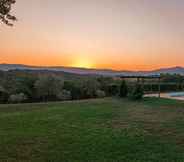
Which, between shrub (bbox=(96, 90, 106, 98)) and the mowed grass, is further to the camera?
shrub (bbox=(96, 90, 106, 98))

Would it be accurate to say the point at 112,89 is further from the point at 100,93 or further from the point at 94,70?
the point at 94,70

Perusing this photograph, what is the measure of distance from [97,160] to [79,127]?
1.94m

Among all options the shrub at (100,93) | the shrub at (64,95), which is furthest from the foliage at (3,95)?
the shrub at (100,93)

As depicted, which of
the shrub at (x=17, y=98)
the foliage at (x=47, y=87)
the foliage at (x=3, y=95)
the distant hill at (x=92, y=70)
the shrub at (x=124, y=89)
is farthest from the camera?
the distant hill at (x=92, y=70)

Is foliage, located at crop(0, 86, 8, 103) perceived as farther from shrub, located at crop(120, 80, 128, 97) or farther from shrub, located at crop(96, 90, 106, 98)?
shrub, located at crop(120, 80, 128, 97)

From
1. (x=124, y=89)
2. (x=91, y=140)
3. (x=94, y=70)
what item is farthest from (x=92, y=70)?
(x=91, y=140)

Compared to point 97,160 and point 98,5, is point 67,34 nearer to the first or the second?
point 98,5

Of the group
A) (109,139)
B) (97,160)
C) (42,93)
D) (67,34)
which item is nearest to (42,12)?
(67,34)

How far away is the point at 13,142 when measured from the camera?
12.1 ft

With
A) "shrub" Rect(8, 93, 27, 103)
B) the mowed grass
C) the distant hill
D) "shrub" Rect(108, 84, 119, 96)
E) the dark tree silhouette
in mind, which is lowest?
"shrub" Rect(8, 93, 27, 103)

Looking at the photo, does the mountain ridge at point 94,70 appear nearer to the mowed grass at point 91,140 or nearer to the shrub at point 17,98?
the shrub at point 17,98

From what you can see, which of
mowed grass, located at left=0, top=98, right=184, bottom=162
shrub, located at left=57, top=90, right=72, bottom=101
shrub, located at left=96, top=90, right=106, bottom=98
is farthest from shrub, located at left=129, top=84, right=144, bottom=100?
shrub, located at left=57, top=90, right=72, bottom=101

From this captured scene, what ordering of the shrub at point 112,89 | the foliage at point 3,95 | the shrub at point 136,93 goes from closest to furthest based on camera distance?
the shrub at point 136,93, the shrub at point 112,89, the foliage at point 3,95

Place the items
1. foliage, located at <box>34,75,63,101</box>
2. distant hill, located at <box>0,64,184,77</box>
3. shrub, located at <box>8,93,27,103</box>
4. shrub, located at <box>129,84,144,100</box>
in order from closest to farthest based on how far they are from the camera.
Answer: shrub, located at <box>129,84,144,100</box> → shrub, located at <box>8,93,27,103</box> → foliage, located at <box>34,75,63,101</box> → distant hill, located at <box>0,64,184,77</box>
